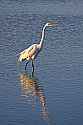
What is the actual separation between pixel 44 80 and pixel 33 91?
118 centimetres

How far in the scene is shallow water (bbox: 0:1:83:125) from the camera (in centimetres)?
1143

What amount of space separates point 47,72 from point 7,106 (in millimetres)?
3800

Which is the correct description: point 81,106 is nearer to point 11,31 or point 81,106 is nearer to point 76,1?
point 11,31

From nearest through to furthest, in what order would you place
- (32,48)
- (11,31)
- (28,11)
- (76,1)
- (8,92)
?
1. (8,92)
2. (32,48)
3. (11,31)
4. (28,11)
5. (76,1)

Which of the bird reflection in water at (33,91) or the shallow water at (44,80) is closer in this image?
the shallow water at (44,80)

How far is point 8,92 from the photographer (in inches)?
524

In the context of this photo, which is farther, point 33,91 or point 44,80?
point 44,80

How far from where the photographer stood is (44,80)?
14.8 meters

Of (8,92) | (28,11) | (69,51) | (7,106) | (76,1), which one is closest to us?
(7,106)

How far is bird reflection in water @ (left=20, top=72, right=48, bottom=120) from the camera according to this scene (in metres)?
12.1

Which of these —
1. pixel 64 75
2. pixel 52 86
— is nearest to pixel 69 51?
pixel 64 75

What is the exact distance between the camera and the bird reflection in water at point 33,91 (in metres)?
12.1

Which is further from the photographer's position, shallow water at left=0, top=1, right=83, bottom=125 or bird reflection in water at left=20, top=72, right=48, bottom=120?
bird reflection in water at left=20, top=72, right=48, bottom=120

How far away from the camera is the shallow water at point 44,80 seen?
37.5ft
